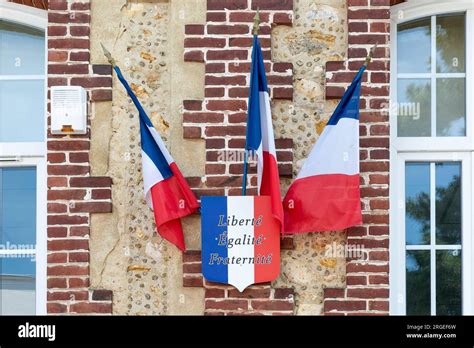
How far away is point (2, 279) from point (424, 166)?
3.04m

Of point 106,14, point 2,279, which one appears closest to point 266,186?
point 106,14

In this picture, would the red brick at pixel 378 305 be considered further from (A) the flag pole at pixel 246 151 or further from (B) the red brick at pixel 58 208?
(B) the red brick at pixel 58 208

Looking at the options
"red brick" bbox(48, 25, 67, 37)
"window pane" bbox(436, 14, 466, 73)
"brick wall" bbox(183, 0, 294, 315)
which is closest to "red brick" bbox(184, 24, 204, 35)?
"brick wall" bbox(183, 0, 294, 315)

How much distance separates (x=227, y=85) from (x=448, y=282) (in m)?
2.03

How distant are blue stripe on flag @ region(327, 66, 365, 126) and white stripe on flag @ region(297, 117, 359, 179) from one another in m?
0.03

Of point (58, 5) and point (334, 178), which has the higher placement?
point (58, 5)

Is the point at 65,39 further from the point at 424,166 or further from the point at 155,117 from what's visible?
the point at 424,166

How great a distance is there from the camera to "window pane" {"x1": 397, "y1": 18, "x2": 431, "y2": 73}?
4.79 metres

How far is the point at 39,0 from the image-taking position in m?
4.73

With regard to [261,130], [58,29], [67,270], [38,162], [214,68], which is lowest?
[67,270]

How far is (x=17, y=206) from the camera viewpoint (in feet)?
15.7

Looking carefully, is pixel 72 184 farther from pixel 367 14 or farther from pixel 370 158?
pixel 367 14

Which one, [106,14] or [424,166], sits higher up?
[106,14]

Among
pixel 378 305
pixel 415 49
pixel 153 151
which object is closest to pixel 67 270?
pixel 153 151
